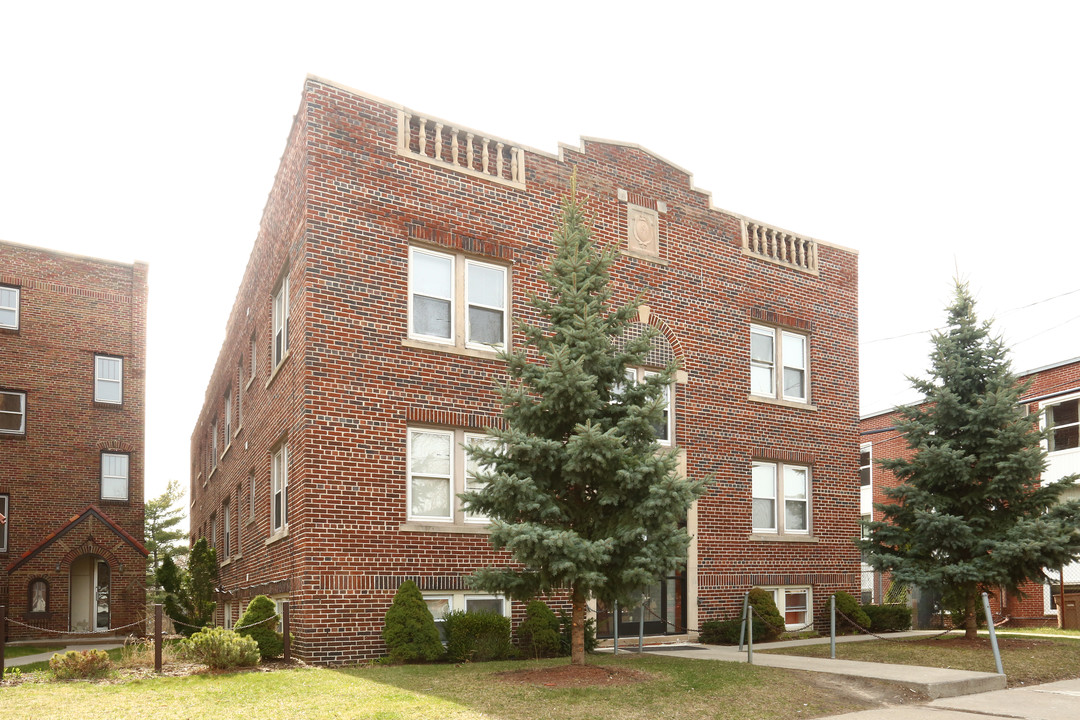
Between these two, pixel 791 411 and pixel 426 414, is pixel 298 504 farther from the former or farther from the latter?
pixel 791 411

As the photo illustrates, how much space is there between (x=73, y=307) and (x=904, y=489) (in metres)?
24.2

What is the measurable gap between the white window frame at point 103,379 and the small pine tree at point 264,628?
1771 centimetres

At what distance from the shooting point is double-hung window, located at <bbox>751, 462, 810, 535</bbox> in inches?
792

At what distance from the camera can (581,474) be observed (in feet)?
38.7

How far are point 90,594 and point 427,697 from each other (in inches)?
893

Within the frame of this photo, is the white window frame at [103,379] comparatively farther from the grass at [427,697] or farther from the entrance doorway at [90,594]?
the grass at [427,697]

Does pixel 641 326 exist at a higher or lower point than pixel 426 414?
higher

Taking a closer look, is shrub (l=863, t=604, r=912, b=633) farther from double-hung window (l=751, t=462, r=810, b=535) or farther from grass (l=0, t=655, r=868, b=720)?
grass (l=0, t=655, r=868, b=720)

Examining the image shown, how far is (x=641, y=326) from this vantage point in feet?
61.3

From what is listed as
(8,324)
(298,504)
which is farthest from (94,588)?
(298,504)

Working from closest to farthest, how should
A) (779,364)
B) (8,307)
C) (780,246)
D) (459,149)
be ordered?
(459,149), (779,364), (780,246), (8,307)

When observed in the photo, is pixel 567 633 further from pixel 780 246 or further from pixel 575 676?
pixel 780 246

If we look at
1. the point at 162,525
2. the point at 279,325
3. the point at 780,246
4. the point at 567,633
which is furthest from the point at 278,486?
the point at 162,525

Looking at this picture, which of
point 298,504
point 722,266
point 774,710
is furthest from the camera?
point 722,266
